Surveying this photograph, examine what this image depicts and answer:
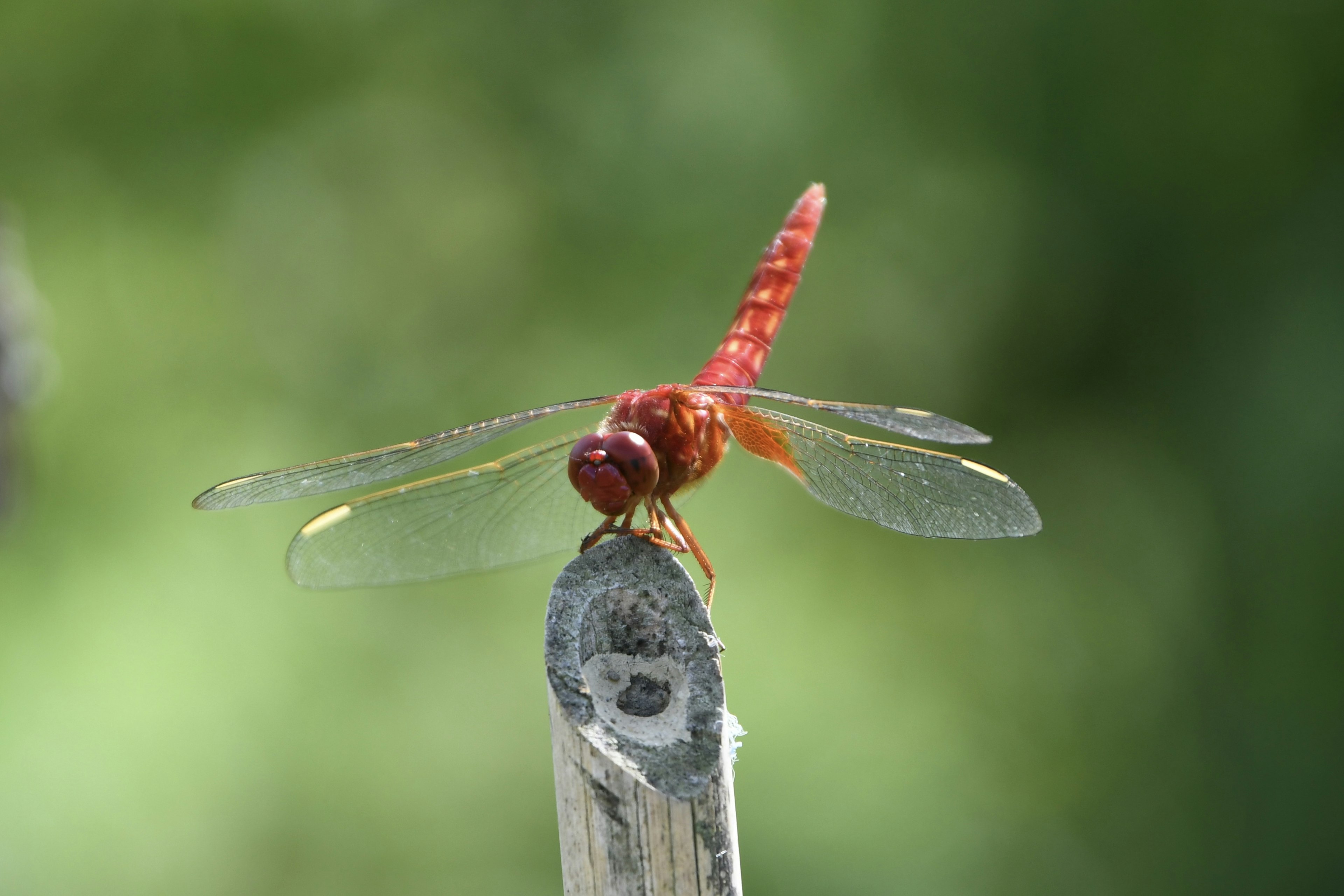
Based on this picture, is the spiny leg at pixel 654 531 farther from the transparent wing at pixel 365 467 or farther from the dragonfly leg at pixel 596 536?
the transparent wing at pixel 365 467

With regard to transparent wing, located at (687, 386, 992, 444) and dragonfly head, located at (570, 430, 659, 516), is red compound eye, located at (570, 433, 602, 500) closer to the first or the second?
dragonfly head, located at (570, 430, 659, 516)

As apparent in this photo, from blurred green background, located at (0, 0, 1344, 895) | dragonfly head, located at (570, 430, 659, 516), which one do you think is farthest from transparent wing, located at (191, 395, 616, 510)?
blurred green background, located at (0, 0, 1344, 895)

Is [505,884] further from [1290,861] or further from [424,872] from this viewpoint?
[1290,861]

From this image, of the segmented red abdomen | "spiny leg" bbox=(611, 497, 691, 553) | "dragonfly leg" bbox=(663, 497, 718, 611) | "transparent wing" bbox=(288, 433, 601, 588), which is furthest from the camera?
the segmented red abdomen

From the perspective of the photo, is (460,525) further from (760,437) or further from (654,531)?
(654,531)

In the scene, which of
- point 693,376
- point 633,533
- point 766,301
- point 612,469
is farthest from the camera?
point 693,376

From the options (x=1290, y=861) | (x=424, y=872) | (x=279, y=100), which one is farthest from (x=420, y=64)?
(x=1290, y=861)

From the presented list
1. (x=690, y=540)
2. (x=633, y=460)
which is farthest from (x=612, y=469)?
(x=690, y=540)
